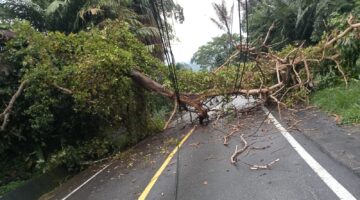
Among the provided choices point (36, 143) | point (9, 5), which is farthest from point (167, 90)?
point (9, 5)

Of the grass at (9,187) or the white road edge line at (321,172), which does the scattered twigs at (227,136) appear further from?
the grass at (9,187)

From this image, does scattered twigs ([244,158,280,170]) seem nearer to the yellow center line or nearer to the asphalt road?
the asphalt road

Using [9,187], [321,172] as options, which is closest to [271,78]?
[9,187]

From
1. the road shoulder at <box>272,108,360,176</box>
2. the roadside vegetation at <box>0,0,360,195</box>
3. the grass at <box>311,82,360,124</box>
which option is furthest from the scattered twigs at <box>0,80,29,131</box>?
the grass at <box>311,82,360,124</box>

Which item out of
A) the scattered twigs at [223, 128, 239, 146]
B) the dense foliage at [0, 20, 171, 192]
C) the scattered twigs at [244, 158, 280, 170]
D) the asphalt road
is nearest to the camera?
the asphalt road

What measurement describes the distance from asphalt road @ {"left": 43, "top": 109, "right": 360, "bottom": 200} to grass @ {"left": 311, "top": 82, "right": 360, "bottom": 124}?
4.15 feet

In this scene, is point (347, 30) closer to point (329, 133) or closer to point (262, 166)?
point (329, 133)

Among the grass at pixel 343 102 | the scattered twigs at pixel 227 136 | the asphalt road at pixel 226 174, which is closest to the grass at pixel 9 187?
the asphalt road at pixel 226 174

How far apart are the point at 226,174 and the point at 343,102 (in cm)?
475

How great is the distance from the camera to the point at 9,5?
60.6ft

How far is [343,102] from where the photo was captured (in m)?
10.7

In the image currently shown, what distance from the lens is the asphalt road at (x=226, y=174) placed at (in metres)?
5.73

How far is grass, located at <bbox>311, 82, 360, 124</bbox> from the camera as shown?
9263mm

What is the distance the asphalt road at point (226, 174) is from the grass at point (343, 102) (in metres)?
1.27
